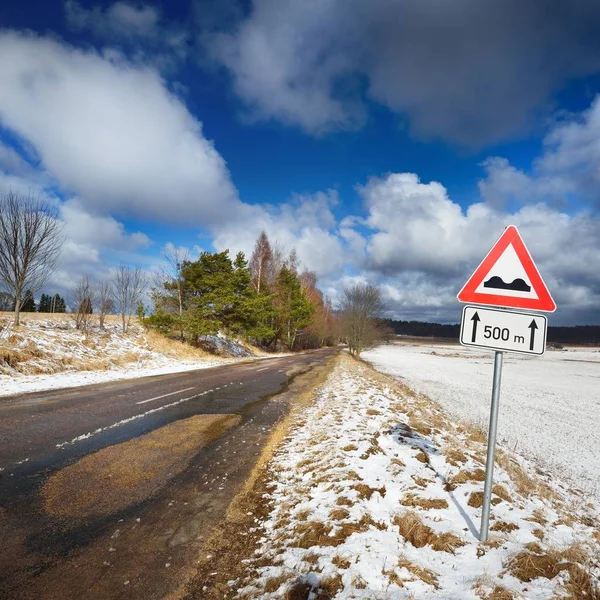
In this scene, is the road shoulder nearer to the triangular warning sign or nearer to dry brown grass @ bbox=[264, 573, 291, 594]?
dry brown grass @ bbox=[264, 573, 291, 594]

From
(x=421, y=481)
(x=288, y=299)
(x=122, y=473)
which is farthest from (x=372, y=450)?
(x=288, y=299)

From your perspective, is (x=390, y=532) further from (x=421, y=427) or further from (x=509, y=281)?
(x=421, y=427)

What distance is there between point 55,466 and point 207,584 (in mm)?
3260

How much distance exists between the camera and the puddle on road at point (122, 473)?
3.64 metres

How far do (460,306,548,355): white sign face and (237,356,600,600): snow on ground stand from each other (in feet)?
5.73

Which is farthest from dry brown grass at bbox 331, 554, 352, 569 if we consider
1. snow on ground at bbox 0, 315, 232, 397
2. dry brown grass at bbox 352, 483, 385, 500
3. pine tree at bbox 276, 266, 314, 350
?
pine tree at bbox 276, 266, 314, 350

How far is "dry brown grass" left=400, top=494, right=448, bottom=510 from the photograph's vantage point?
3787mm

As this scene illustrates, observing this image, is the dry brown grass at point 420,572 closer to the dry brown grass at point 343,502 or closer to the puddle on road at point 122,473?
the dry brown grass at point 343,502

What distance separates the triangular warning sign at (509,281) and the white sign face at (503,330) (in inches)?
4.4

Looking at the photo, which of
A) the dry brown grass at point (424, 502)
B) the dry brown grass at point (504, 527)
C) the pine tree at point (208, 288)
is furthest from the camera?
the pine tree at point (208, 288)

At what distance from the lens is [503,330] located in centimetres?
299

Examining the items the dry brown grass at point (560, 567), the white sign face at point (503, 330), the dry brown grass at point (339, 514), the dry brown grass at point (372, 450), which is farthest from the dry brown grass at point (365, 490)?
the white sign face at point (503, 330)

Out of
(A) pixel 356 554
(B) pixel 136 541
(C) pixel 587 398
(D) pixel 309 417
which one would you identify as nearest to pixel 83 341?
(D) pixel 309 417

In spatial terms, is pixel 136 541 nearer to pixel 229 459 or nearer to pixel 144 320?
pixel 229 459
